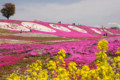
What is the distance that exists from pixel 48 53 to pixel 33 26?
44.4 metres

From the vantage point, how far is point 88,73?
14.4 feet

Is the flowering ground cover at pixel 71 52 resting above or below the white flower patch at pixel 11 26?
below

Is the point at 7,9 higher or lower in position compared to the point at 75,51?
higher

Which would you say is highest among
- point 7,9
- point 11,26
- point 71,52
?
point 7,9

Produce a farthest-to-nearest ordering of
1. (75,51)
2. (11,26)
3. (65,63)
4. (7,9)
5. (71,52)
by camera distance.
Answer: (7,9)
(11,26)
(75,51)
(71,52)
(65,63)

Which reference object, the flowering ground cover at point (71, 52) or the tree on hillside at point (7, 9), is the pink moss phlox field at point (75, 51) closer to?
the flowering ground cover at point (71, 52)

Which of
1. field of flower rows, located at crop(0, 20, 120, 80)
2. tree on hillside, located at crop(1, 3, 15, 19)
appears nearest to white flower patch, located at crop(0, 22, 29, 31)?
tree on hillside, located at crop(1, 3, 15, 19)

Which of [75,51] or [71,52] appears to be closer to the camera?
[71,52]

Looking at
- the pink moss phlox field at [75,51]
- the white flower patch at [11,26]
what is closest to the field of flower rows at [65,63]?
the pink moss phlox field at [75,51]

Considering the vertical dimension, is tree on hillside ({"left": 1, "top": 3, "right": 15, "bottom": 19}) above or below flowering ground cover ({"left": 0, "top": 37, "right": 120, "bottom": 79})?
above

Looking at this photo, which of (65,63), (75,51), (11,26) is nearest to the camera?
(65,63)

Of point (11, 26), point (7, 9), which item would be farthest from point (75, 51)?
point (7, 9)

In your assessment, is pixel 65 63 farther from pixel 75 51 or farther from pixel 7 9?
pixel 7 9

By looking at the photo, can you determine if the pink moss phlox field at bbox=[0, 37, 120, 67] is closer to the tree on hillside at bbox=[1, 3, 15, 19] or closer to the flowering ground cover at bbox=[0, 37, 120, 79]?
the flowering ground cover at bbox=[0, 37, 120, 79]
